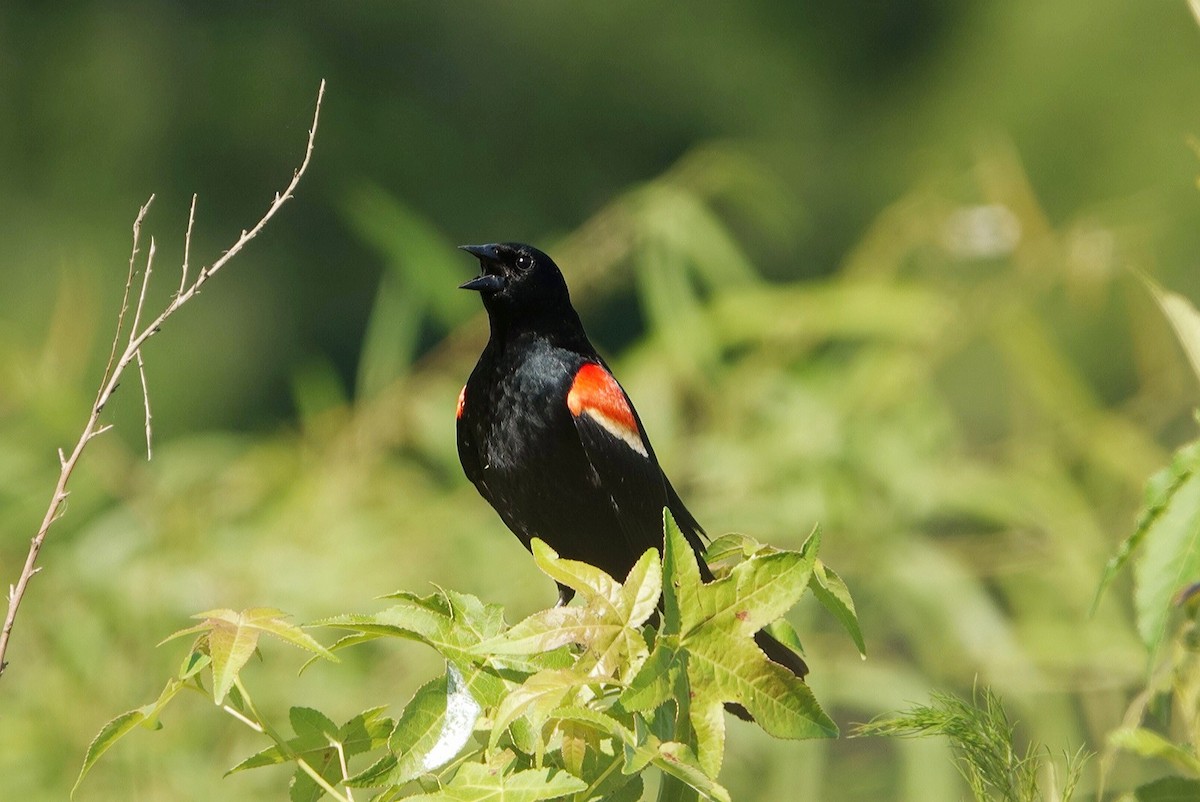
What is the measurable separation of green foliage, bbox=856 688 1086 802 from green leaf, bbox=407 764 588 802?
0.86 feet

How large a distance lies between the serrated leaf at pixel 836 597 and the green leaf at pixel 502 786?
25cm

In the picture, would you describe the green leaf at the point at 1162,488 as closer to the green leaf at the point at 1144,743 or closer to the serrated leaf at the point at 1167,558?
the serrated leaf at the point at 1167,558

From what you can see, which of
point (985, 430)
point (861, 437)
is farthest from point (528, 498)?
point (985, 430)

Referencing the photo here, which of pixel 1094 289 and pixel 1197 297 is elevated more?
pixel 1094 289

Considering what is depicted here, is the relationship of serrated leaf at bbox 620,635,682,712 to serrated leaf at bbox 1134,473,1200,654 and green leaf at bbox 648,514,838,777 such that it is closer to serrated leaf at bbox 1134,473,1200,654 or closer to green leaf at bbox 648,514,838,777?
green leaf at bbox 648,514,838,777

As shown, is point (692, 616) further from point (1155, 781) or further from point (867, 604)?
point (867, 604)

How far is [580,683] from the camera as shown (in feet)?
3.06

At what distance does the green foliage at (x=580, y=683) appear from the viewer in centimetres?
92

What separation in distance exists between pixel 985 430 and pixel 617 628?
971 centimetres

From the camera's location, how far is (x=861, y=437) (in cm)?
327

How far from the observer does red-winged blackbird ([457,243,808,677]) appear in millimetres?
2074

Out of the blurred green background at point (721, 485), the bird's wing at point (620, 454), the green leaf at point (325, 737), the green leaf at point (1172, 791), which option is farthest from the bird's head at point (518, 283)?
the green leaf at point (1172, 791)

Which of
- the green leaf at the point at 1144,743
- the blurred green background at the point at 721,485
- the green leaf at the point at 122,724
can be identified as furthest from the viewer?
the blurred green background at the point at 721,485

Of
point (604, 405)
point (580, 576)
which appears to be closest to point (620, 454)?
point (604, 405)
